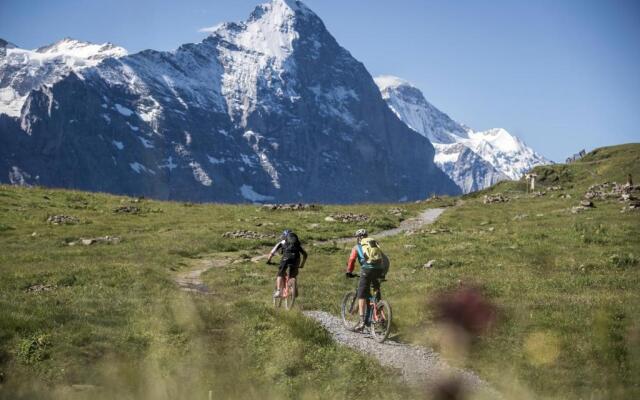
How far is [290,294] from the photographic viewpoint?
23344 mm

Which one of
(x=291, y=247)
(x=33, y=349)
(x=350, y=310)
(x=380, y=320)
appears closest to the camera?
(x=33, y=349)

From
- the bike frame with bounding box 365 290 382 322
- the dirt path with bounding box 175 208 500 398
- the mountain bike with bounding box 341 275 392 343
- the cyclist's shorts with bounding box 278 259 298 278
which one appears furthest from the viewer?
the cyclist's shorts with bounding box 278 259 298 278

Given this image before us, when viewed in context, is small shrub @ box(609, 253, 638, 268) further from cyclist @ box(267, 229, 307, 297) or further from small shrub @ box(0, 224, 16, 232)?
small shrub @ box(0, 224, 16, 232)

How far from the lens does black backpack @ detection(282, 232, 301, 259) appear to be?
23.6m

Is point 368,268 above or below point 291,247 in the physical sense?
below

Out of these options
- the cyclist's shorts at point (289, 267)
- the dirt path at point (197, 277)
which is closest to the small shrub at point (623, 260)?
the cyclist's shorts at point (289, 267)

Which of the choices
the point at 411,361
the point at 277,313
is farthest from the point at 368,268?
the point at 411,361

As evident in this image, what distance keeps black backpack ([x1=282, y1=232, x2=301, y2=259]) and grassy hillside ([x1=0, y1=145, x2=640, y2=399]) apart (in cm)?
211

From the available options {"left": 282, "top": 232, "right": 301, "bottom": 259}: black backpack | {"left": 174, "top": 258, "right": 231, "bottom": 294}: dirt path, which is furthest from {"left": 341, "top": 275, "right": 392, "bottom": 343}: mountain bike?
{"left": 174, "top": 258, "right": 231, "bottom": 294}: dirt path

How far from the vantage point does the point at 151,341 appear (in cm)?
1761

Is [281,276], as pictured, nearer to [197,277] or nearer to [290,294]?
[290,294]

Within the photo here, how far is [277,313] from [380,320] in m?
3.34

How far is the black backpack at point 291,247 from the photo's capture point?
23.6 metres

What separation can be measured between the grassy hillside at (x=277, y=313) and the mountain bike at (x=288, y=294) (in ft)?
2.37
